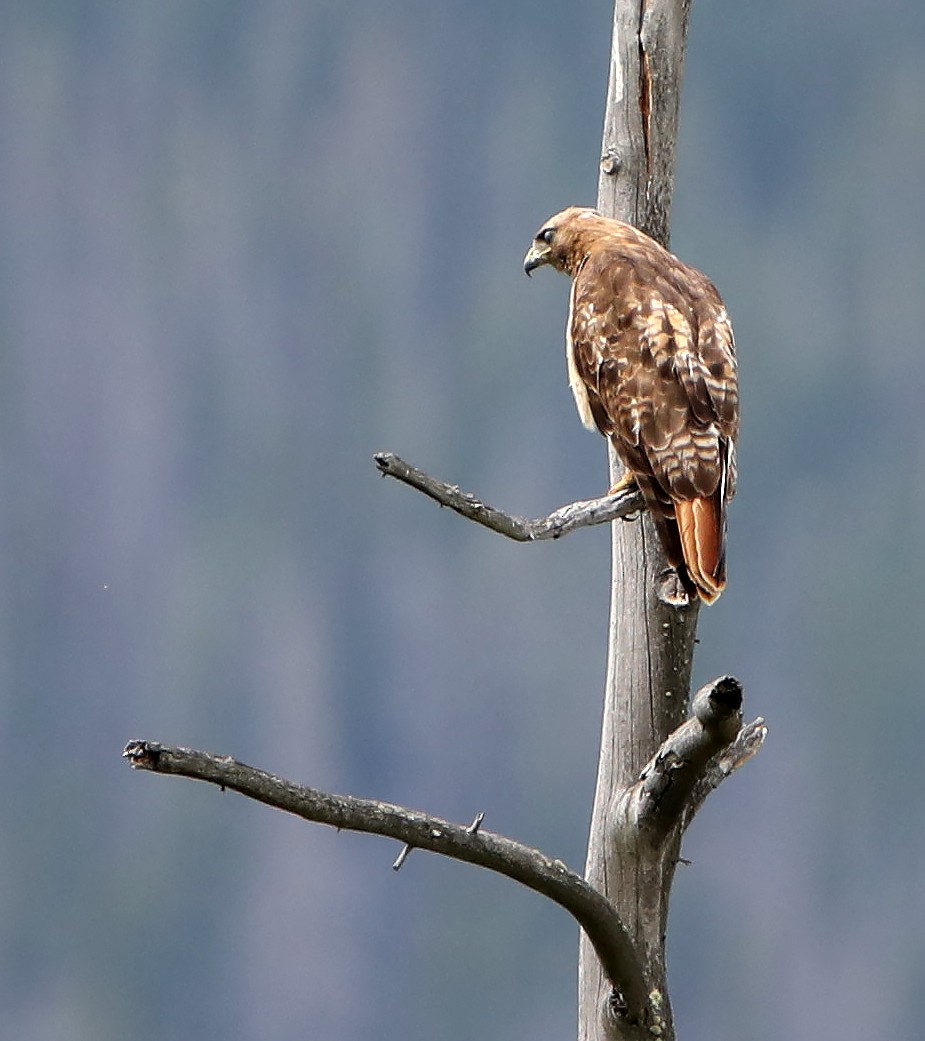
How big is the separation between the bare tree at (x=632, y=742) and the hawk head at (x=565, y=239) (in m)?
0.11

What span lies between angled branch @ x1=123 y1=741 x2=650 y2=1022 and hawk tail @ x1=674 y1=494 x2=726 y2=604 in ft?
2.06

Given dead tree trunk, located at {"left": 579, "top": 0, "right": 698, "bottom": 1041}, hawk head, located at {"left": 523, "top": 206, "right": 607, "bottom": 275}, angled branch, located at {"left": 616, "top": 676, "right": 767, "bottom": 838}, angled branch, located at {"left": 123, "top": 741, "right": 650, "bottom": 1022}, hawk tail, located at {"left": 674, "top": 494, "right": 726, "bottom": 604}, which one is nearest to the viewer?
angled branch, located at {"left": 123, "top": 741, "right": 650, "bottom": 1022}

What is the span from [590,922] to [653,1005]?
35 cm

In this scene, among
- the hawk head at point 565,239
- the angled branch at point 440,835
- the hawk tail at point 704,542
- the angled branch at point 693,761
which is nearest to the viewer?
the angled branch at point 440,835

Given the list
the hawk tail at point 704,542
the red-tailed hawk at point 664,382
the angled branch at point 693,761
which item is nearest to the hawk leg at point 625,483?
the red-tailed hawk at point 664,382

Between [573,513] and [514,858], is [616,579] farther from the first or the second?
[514,858]

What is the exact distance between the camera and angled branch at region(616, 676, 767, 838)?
262cm

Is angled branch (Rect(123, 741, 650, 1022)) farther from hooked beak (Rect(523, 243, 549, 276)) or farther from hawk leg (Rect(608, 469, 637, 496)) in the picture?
hooked beak (Rect(523, 243, 549, 276))

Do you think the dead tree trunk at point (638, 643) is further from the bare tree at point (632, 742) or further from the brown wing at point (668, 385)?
the brown wing at point (668, 385)

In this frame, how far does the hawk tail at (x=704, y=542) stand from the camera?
3.13 metres

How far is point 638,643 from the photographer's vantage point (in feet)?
11.3

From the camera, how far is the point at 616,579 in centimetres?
355

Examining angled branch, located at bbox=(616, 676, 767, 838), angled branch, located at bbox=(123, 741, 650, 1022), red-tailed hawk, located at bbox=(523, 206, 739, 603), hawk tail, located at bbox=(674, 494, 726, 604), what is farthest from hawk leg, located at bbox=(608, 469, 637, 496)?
angled branch, located at bbox=(123, 741, 650, 1022)

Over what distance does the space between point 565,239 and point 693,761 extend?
155 centimetres
